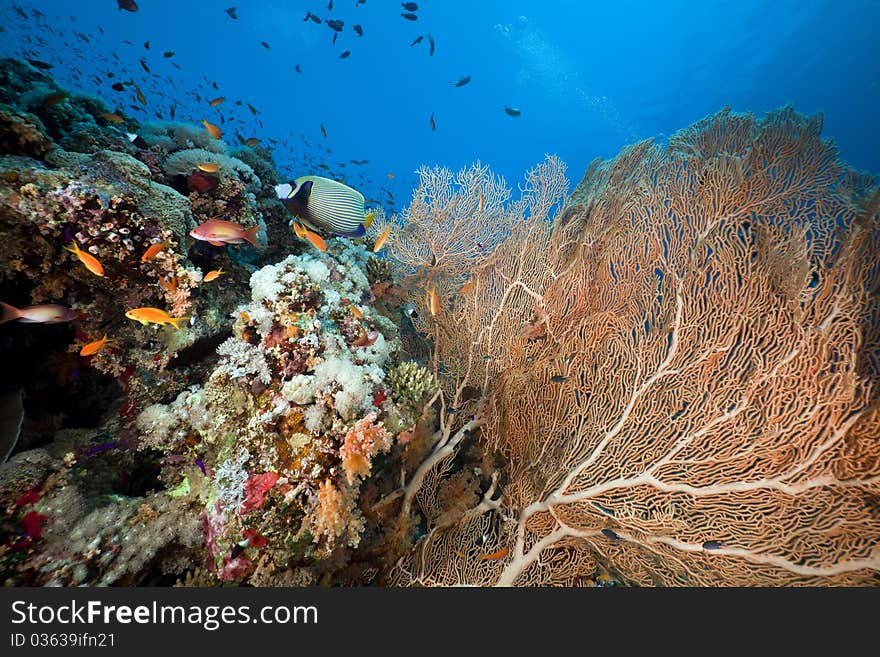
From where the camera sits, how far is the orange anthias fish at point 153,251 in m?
2.47

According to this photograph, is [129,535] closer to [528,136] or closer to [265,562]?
[265,562]

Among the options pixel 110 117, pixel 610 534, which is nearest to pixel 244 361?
pixel 610 534

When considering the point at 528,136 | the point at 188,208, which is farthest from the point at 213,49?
the point at 188,208

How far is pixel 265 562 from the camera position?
2.15m

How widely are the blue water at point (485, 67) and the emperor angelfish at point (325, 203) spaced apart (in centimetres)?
2668

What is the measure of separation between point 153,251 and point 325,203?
1328 mm

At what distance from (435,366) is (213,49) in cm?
8463

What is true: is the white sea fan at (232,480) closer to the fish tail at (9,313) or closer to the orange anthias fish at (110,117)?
the fish tail at (9,313)

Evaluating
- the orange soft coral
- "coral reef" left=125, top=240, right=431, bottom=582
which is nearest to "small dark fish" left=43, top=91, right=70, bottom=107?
"coral reef" left=125, top=240, right=431, bottom=582

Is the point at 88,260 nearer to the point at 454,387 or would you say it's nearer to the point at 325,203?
the point at 325,203

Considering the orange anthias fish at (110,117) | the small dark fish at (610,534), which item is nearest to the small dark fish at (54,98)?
the orange anthias fish at (110,117)

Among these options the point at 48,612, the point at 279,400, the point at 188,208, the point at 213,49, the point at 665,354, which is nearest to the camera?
the point at 48,612

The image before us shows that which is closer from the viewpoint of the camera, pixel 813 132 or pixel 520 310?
pixel 813 132

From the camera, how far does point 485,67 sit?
64.9 meters
